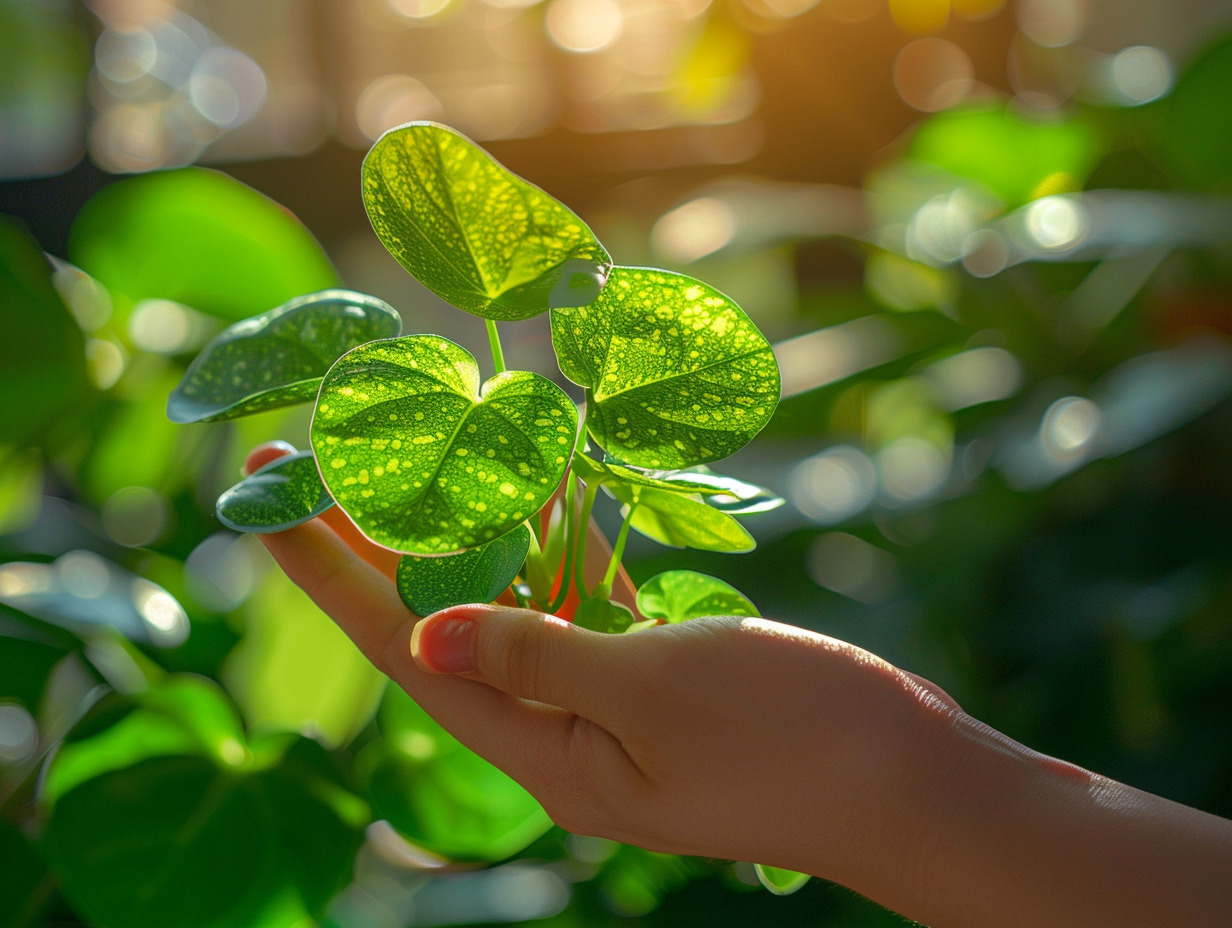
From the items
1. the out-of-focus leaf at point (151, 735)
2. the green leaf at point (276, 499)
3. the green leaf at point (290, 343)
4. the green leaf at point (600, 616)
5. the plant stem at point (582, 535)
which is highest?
the green leaf at point (290, 343)

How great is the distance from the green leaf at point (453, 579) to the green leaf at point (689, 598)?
87 mm

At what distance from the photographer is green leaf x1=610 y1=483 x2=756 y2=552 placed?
310 millimetres

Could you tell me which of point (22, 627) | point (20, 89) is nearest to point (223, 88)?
point (20, 89)

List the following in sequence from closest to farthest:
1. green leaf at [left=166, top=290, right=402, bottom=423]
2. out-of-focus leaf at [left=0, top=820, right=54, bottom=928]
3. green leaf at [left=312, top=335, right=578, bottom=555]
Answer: green leaf at [left=312, top=335, right=578, bottom=555] < green leaf at [left=166, top=290, right=402, bottom=423] < out-of-focus leaf at [left=0, top=820, right=54, bottom=928]

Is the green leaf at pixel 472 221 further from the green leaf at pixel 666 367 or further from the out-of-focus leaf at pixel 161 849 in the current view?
the out-of-focus leaf at pixel 161 849

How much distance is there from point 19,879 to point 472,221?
1.49 ft

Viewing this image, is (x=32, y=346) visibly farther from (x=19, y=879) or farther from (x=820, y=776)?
(x=820, y=776)

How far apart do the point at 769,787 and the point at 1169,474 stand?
2.71 ft

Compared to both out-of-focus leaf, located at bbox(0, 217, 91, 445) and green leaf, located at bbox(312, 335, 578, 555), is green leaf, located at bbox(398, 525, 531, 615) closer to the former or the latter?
green leaf, located at bbox(312, 335, 578, 555)

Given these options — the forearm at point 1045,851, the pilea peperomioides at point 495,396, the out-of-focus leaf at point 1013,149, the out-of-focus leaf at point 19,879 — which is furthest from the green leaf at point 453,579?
the out-of-focus leaf at point 1013,149

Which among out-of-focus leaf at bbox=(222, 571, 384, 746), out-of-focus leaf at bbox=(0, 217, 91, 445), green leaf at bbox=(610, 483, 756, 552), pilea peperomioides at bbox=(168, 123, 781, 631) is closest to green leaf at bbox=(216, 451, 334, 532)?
pilea peperomioides at bbox=(168, 123, 781, 631)

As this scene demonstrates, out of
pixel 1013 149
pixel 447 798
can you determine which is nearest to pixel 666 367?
pixel 447 798

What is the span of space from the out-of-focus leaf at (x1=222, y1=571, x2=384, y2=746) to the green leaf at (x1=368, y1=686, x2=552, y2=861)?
0.08 meters

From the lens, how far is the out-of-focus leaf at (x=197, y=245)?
580 millimetres
